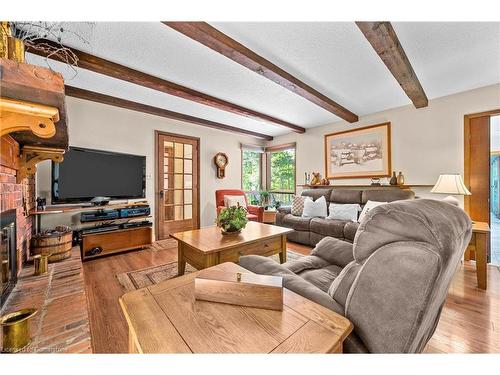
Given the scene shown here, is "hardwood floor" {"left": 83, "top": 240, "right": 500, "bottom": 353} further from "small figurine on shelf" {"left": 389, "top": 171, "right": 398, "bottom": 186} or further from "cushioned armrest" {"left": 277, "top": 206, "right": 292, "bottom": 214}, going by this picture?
"cushioned armrest" {"left": 277, "top": 206, "right": 292, "bottom": 214}

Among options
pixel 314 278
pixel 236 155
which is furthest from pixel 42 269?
pixel 236 155

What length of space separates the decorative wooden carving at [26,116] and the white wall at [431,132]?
4.13 meters

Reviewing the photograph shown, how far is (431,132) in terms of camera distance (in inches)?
124

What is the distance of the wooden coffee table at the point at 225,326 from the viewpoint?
59 cm

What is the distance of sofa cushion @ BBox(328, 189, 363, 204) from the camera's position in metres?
3.56

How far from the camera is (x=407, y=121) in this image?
337 centimetres

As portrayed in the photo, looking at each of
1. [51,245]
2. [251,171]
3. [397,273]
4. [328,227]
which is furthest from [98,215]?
[251,171]

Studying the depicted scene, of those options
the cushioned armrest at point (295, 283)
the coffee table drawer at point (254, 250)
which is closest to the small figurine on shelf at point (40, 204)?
the coffee table drawer at point (254, 250)

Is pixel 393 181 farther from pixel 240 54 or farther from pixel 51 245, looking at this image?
pixel 51 245

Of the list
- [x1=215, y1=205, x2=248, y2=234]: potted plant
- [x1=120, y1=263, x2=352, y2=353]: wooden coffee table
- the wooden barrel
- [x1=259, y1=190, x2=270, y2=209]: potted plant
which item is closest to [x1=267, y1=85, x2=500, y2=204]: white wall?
[x1=259, y1=190, x2=270, y2=209]: potted plant

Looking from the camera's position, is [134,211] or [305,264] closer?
[305,264]

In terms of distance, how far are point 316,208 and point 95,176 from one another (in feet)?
11.0
